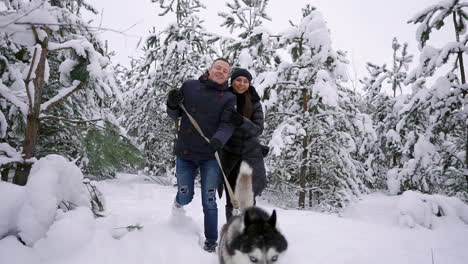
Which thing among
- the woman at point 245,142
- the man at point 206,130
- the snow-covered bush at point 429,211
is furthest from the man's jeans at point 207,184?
the snow-covered bush at point 429,211

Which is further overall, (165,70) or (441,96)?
(165,70)

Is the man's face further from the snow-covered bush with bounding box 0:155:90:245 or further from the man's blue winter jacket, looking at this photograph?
the snow-covered bush with bounding box 0:155:90:245

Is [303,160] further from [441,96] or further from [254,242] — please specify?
[254,242]

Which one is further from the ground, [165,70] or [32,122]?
[165,70]

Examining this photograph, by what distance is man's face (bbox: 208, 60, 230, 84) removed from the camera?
4.07 meters

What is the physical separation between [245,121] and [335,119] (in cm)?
577

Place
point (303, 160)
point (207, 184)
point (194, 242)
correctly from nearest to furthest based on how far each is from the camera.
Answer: point (207, 184) → point (194, 242) → point (303, 160)

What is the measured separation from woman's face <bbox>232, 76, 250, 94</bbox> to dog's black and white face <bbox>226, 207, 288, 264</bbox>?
→ 2322 mm

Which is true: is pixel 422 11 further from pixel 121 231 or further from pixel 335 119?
pixel 121 231

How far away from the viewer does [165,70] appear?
11555mm

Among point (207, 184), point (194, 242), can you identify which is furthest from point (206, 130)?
point (194, 242)

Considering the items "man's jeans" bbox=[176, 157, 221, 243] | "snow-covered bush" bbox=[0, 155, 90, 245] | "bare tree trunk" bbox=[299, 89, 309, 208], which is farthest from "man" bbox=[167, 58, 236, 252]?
"bare tree trunk" bbox=[299, 89, 309, 208]

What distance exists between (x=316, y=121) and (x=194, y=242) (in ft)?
18.8

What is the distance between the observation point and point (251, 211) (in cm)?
310
